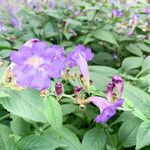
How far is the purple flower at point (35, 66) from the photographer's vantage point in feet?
3.93

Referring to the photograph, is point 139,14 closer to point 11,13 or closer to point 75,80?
point 11,13

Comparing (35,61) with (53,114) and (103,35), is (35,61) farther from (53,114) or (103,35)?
(103,35)

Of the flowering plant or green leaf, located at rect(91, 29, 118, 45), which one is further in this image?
green leaf, located at rect(91, 29, 118, 45)

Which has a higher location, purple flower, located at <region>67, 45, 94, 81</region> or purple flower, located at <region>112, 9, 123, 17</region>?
purple flower, located at <region>67, 45, 94, 81</region>

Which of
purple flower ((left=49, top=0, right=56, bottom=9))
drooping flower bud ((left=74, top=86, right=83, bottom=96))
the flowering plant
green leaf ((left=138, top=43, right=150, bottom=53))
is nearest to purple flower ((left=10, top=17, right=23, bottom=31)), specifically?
purple flower ((left=49, top=0, right=56, bottom=9))

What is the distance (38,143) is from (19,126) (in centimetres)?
14

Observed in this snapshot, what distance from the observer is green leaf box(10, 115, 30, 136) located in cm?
143

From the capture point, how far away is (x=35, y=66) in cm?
125

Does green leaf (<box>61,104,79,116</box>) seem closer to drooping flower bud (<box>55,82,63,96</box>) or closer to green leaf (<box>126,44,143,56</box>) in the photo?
drooping flower bud (<box>55,82,63,96</box>)

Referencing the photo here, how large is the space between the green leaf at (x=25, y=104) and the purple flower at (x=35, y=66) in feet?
0.24

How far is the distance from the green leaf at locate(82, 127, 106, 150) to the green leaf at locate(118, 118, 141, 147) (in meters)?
0.07

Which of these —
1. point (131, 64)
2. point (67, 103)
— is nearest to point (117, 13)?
point (131, 64)

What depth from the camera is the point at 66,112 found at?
1575 millimetres

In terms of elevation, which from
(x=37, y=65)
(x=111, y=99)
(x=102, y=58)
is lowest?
(x=102, y=58)
